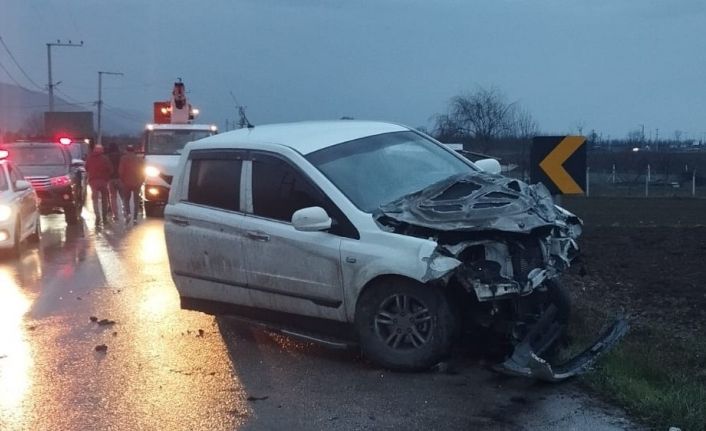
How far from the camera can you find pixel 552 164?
8.25m

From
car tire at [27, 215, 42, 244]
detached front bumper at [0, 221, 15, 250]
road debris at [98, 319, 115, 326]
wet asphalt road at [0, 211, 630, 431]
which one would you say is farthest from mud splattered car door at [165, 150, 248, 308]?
car tire at [27, 215, 42, 244]

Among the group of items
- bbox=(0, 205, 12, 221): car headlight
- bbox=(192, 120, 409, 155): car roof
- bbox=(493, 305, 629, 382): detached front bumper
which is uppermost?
bbox=(192, 120, 409, 155): car roof

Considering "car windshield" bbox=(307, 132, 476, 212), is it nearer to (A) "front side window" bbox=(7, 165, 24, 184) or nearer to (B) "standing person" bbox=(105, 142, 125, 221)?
(A) "front side window" bbox=(7, 165, 24, 184)

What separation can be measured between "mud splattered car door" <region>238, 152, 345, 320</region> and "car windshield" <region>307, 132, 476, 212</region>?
11.0 inches

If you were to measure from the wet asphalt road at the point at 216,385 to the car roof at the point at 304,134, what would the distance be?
1709 mm

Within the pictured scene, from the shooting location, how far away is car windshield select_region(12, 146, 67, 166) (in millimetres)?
21203

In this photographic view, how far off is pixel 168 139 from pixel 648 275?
14986 mm

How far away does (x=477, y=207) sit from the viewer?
22.1ft

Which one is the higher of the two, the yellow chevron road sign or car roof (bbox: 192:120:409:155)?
car roof (bbox: 192:120:409:155)

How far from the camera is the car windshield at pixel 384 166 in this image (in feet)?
24.2

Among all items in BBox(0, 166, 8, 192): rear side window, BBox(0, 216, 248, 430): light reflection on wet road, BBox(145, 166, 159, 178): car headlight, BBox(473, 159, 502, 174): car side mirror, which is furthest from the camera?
BBox(145, 166, 159, 178): car headlight

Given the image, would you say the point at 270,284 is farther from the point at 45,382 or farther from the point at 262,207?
the point at 45,382

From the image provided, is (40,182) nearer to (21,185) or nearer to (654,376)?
(21,185)

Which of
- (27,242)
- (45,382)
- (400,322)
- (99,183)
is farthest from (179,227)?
(99,183)
